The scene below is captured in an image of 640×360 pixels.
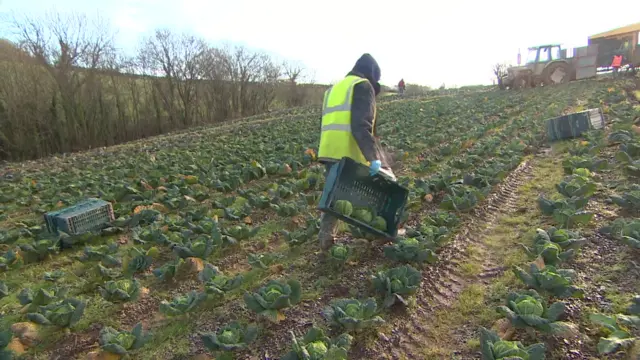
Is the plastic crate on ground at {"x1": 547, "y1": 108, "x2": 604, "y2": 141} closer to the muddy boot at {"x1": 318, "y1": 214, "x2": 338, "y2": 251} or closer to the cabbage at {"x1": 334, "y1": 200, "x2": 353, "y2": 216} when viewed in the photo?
the muddy boot at {"x1": 318, "y1": 214, "x2": 338, "y2": 251}

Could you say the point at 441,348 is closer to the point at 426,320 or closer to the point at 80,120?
the point at 426,320

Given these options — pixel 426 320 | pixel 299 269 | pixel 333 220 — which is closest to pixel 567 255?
pixel 426 320

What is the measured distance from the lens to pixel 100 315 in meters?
3.89

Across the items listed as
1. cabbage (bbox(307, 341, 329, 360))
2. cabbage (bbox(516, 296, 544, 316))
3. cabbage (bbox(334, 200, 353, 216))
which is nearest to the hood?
cabbage (bbox(334, 200, 353, 216))

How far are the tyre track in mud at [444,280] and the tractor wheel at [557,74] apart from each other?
24.2 m

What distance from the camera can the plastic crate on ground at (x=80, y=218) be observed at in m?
5.76

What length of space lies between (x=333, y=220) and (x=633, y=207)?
141 inches

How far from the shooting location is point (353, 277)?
4098 millimetres

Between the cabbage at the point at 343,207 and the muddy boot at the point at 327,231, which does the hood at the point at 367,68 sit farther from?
the muddy boot at the point at 327,231

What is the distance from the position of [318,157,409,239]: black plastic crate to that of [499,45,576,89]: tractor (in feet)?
87.2

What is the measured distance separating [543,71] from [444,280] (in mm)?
27267

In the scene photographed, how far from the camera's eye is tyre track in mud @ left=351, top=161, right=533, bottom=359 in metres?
3.04

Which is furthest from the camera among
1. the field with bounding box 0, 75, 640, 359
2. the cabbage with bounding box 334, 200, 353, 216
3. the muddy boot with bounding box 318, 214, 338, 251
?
the muddy boot with bounding box 318, 214, 338, 251

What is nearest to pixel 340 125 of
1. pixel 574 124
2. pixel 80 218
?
pixel 80 218
